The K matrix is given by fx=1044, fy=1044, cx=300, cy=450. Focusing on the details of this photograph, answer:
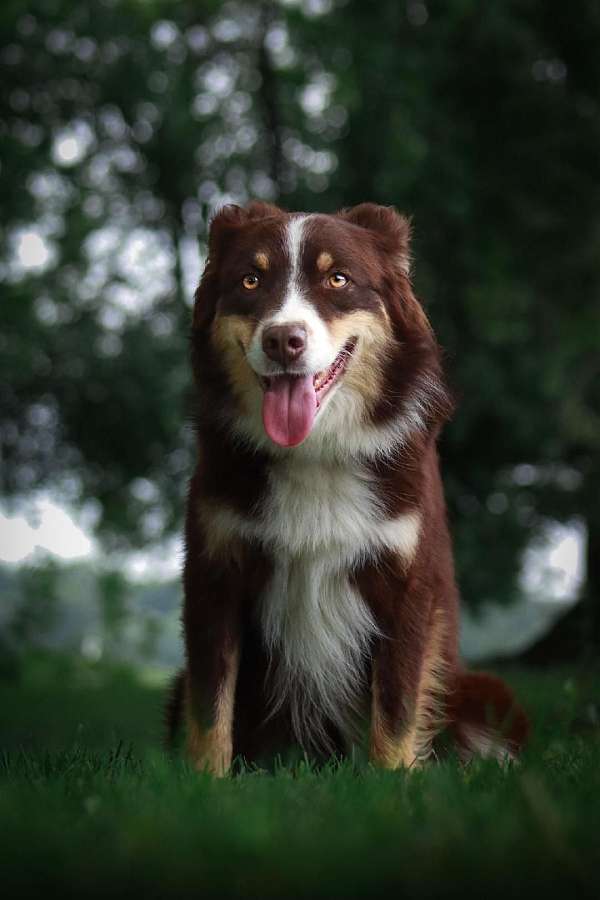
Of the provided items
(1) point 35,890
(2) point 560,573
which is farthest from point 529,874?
(2) point 560,573

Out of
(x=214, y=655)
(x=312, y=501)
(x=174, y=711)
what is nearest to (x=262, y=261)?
(x=312, y=501)

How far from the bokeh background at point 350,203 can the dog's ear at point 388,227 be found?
269 inches

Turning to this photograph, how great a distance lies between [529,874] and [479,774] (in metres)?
1.14

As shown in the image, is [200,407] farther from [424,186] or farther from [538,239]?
[538,239]

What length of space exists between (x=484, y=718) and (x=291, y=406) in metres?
1.71

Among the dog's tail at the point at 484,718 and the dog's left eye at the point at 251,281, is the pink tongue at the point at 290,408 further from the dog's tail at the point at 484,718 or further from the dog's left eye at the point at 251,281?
the dog's tail at the point at 484,718

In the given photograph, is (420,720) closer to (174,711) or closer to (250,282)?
(174,711)

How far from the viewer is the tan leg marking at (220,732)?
155 inches

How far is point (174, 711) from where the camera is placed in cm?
465

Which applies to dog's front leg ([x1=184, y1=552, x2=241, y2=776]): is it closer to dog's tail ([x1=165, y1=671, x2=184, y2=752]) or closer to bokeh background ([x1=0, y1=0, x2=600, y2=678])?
dog's tail ([x1=165, y1=671, x2=184, y2=752])

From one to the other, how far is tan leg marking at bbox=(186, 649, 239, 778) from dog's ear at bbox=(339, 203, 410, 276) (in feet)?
5.70

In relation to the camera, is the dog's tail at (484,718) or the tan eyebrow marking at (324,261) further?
the dog's tail at (484,718)

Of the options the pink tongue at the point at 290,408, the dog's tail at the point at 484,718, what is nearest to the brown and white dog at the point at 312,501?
the pink tongue at the point at 290,408

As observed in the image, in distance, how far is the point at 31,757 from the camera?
4047 millimetres
